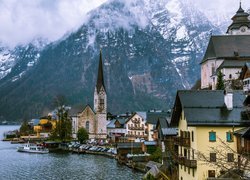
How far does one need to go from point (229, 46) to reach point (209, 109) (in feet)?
179

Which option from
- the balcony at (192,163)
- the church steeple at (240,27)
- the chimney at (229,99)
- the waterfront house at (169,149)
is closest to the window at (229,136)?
the chimney at (229,99)

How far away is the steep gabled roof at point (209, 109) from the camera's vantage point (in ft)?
118

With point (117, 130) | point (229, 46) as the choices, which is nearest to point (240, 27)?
point (229, 46)

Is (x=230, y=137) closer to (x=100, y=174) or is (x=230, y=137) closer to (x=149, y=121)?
(x=100, y=174)

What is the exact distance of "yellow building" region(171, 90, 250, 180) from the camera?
35.9m

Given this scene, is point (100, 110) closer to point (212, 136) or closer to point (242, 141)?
point (212, 136)

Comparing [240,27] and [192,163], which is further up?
[240,27]

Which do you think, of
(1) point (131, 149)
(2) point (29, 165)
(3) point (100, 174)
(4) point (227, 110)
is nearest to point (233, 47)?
(1) point (131, 149)

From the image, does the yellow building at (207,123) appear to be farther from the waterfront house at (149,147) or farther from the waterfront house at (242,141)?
the waterfront house at (149,147)

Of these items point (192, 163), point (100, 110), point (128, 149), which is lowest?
point (128, 149)

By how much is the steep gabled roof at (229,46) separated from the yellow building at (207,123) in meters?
50.1

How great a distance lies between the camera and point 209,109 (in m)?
36.8

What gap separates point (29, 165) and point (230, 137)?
5283 cm

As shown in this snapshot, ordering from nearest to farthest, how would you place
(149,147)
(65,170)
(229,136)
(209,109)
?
(229,136) < (209,109) < (65,170) < (149,147)
